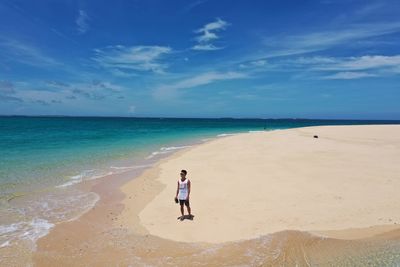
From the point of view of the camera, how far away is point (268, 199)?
35.3 feet

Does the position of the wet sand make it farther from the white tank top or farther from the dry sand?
the white tank top

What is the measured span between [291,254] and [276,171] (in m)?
8.87

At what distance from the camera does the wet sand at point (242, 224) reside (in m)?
6.74

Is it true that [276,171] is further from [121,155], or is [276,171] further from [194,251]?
[121,155]

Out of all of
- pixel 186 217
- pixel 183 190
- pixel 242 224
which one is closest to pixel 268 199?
pixel 242 224

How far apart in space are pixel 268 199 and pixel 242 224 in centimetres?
254

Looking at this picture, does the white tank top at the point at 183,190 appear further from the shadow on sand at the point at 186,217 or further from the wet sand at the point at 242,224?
the wet sand at the point at 242,224

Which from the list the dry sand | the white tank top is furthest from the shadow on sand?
the white tank top

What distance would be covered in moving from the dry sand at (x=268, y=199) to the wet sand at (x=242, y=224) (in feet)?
0.11

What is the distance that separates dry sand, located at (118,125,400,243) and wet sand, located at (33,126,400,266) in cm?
3

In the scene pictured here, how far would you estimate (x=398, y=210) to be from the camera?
9.34 m

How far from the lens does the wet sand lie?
6.74 m

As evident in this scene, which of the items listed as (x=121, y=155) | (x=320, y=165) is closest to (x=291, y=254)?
(x=320, y=165)

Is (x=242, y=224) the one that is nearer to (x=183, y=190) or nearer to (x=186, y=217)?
(x=186, y=217)
